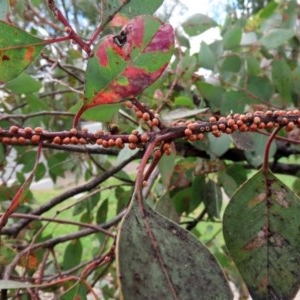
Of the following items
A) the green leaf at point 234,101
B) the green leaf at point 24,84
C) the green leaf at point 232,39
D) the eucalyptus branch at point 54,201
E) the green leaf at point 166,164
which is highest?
the green leaf at point 232,39

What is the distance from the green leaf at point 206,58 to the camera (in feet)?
3.08

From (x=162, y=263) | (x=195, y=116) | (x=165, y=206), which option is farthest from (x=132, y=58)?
(x=195, y=116)

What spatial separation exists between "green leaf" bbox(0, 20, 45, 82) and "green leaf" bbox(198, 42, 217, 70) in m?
0.60

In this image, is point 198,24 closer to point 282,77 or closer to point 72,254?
point 282,77

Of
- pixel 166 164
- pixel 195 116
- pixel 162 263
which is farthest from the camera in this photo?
pixel 195 116

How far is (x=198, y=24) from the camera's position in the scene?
1086 mm

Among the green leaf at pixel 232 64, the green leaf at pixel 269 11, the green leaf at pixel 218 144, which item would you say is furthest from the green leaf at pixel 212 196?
the green leaf at pixel 269 11

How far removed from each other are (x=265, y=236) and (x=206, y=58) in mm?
627

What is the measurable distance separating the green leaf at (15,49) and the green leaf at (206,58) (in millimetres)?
604

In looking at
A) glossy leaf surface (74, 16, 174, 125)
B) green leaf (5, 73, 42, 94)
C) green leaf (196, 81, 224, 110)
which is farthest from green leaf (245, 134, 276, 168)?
glossy leaf surface (74, 16, 174, 125)

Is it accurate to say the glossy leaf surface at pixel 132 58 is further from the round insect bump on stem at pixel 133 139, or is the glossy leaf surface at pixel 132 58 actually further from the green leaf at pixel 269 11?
the green leaf at pixel 269 11

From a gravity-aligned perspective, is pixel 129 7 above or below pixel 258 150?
above

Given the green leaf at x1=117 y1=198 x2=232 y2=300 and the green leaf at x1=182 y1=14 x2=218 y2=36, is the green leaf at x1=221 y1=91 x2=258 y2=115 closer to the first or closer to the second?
the green leaf at x1=182 y1=14 x2=218 y2=36

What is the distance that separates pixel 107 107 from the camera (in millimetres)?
504
